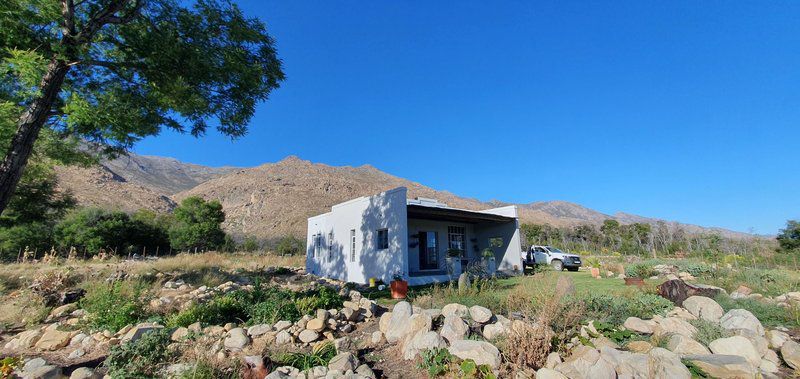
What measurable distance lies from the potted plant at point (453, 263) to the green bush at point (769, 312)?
8648mm

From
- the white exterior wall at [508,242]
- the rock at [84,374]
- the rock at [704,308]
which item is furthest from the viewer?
the white exterior wall at [508,242]

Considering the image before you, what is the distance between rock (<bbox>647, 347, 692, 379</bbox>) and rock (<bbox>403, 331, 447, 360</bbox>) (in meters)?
2.32

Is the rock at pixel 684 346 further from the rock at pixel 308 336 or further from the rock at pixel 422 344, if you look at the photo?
the rock at pixel 308 336

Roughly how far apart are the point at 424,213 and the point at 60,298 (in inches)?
417

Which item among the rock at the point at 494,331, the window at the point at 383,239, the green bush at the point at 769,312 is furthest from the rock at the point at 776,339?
the window at the point at 383,239

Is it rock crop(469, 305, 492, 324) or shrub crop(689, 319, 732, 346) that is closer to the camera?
shrub crop(689, 319, 732, 346)

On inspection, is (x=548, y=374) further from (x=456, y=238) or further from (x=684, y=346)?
(x=456, y=238)

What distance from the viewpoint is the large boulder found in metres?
4.31

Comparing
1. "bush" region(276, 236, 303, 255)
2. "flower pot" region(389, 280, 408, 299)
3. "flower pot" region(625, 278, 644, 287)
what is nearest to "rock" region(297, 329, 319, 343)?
"flower pot" region(389, 280, 408, 299)

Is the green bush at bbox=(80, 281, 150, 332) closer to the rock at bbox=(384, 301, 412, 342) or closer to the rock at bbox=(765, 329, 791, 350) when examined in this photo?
the rock at bbox=(384, 301, 412, 342)

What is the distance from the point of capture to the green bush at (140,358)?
406 centimetres

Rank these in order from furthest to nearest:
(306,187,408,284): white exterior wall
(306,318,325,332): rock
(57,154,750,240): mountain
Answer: (57,154,750,240): mountain < (306,187,408,284): white exterior wall < (306,318,325,332): rock

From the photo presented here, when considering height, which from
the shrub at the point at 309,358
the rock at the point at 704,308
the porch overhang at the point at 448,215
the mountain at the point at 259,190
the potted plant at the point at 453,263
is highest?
the mountain at the point at 259,190

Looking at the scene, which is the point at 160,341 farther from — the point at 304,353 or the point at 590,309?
the point at 590,309
